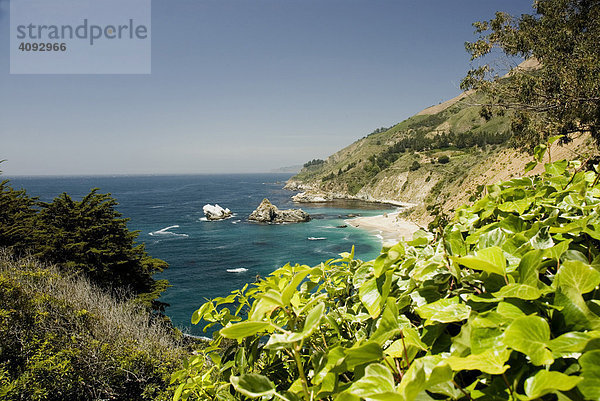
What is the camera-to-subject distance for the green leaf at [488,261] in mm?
670

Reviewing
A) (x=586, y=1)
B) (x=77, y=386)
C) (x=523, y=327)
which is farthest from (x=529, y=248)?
(x=586, y=1)

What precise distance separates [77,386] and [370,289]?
862 cm

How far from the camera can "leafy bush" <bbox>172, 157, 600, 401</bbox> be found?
510mm

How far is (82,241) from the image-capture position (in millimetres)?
15539

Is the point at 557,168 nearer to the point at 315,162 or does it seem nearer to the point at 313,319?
the point at 313,319

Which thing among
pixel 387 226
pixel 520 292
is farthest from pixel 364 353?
pixel 387 226

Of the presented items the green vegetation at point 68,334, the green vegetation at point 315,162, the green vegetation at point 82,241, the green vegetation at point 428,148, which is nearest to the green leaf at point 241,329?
the green vegetation at point 68,334

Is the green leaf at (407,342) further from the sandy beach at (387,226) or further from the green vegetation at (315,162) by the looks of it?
the green vegetation at (315,162)

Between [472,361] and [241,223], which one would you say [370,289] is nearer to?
[472,361]

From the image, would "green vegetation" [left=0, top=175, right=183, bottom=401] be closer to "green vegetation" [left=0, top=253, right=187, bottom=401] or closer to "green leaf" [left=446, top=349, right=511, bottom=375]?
"green vegetation" [left=0, top=253, right=187, bottom=401]

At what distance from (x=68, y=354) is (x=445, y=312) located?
8922mm

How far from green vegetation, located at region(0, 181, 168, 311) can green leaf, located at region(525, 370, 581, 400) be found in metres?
16.5

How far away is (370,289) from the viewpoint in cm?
92

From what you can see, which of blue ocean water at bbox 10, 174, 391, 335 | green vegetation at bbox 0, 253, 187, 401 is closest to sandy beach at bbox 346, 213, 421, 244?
blue ocean water at bbox 10, 174, 391, 335
